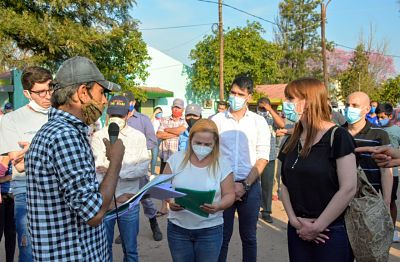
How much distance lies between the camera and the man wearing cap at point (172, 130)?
7.13 m

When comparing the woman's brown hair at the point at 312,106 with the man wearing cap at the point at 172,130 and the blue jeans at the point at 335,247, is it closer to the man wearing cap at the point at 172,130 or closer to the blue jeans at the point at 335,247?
the blue jeans at the point at 335,247

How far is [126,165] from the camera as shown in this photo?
157 inches

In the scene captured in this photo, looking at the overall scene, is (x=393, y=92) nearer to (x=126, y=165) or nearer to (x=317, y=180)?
(x=126, y=165)

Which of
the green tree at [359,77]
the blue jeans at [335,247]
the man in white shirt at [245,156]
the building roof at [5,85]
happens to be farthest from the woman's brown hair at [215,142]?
the green tree at [359,77]

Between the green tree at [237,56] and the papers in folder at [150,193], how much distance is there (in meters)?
26.8

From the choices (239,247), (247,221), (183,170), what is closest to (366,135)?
(247,221)

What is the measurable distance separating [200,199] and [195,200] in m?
0.04

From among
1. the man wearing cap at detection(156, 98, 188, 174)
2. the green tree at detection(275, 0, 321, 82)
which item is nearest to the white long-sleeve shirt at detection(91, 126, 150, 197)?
the man wearing cap at detection(156, 98, 188, 174)

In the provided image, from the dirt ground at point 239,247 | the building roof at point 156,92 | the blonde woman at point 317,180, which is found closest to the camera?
the blonde woman at point 317,180

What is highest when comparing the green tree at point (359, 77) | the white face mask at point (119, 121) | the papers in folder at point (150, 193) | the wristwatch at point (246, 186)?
the green tree at point (359, 77)

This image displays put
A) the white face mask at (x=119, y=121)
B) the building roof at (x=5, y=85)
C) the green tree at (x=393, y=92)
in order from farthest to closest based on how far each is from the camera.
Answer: the green tree at (x=393, y=92) < the building roof at (x=5, y=85) < the white face mask at (x=119, y=121)

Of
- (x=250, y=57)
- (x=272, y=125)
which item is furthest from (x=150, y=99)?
(x=272, y=125)

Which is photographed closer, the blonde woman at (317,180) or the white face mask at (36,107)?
the blonde woman at (317,180)

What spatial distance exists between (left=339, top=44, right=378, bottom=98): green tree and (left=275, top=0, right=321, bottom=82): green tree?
1460cm
